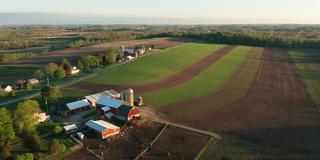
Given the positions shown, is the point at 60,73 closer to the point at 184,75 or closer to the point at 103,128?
the point at 184,75

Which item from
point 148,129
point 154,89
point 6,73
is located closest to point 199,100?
point 154,89

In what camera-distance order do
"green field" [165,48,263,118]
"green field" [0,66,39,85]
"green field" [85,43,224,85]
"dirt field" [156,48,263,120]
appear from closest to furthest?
"dirt field" [156,48,263,120] < "green field" [165,48,263,118] < "green field" [85,43,224,85] < "green field" [0,66,39,85]

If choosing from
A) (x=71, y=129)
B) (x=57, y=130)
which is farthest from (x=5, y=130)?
(x=71, y=129)

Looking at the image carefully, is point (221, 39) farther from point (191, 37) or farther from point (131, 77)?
point (131, 77)

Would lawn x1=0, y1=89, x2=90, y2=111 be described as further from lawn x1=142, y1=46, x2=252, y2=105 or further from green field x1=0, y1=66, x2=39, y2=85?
green field x1=0, y1=66, x2=39, y2=85

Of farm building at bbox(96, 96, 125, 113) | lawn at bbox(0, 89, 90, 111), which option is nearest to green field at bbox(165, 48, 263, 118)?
farm building at bbox(96, 96, 125, 113)

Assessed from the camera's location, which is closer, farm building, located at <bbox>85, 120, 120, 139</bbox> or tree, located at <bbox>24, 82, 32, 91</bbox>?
farm building, located at <bbox>85, 120, 120, 139</bbox>

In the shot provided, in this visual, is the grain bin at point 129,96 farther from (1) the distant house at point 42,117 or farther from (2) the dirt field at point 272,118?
(1) the distant house at point 42,117
